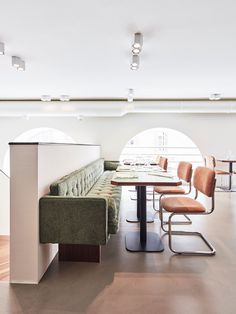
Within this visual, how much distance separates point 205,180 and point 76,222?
58.2 inches

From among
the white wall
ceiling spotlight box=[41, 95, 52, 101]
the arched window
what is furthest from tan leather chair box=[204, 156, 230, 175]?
the white wall

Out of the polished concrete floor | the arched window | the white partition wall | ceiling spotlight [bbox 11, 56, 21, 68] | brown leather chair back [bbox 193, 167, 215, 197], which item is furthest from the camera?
the arched window

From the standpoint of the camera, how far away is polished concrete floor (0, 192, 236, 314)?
61.4 inches

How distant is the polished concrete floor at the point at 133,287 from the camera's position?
1.56 m

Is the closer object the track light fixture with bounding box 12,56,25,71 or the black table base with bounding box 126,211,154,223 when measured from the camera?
the track light fixture with bounding box 12,56,25,71

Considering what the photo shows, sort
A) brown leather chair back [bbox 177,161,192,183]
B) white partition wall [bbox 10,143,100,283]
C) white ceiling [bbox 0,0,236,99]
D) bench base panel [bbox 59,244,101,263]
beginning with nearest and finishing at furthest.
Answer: white partition wall [bbox 10,143,100,283] → white ceiling [bbox 0,0,236,99] → bench base panel [bbox 59,244,101,263] → brown leather chair back [bbox 177,161,192,183]

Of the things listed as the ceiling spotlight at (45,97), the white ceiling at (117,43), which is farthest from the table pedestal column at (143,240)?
the ceiling spotlight at (45,97)

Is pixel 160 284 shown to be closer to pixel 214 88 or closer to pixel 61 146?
pixel 61 146

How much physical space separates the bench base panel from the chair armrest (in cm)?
33

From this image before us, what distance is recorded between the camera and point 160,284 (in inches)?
71.9

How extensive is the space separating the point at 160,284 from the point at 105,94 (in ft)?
13.9

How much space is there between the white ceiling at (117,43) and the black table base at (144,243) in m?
2.35

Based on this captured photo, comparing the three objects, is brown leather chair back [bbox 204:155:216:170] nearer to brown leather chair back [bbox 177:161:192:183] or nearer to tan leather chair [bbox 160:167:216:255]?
brown leather chair back [bbox 177:161:192:183]

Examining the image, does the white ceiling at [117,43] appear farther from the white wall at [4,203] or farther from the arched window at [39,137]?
the arched window at [39,137]
